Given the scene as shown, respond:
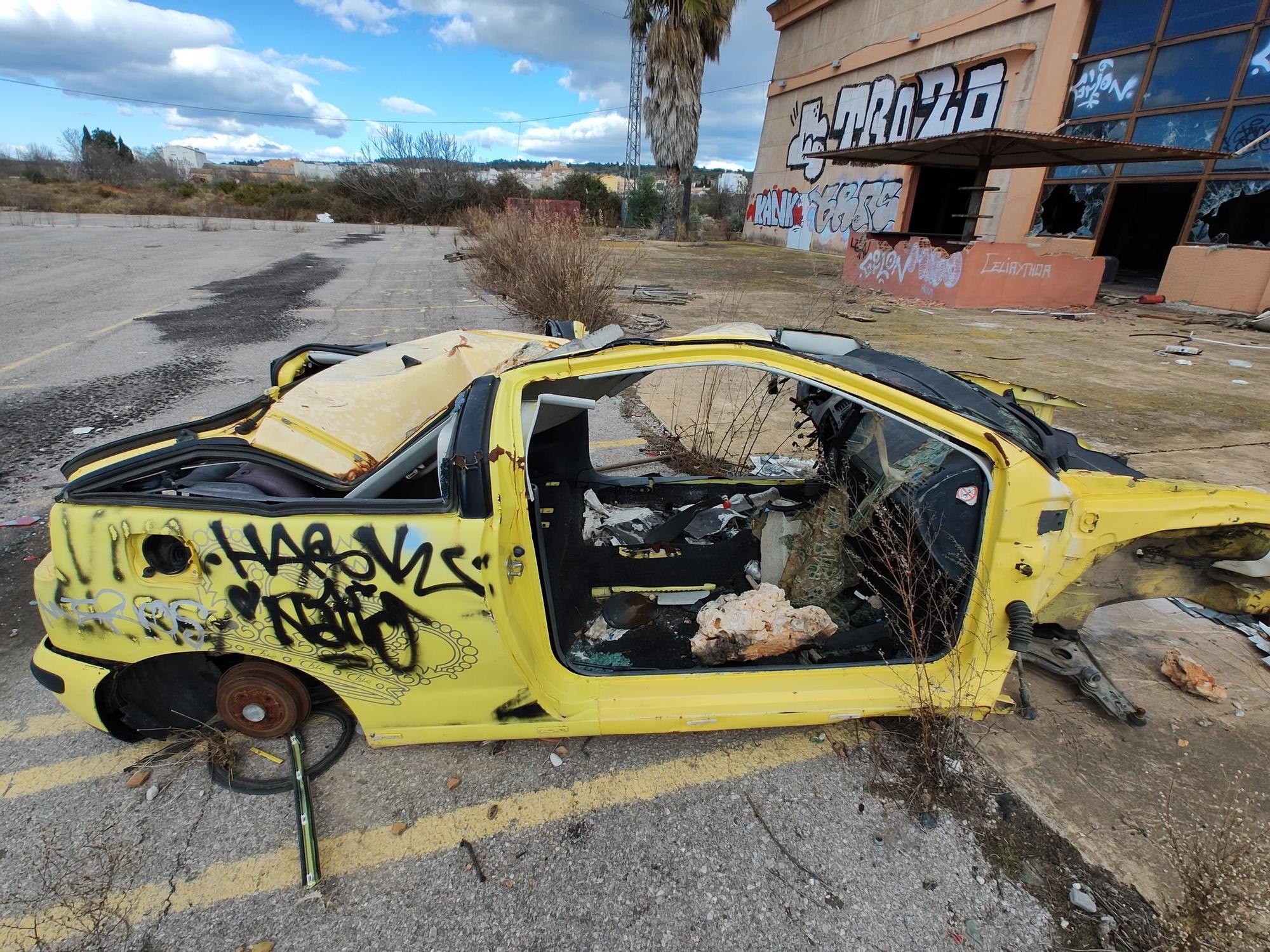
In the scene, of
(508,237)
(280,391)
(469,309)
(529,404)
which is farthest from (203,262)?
(529,404)

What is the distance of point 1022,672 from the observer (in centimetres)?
276

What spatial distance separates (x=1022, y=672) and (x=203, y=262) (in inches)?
779

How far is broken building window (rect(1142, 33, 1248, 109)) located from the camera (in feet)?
38.9

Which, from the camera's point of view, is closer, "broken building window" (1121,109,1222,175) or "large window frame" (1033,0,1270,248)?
"large window frame" (1033,0,1270,248)

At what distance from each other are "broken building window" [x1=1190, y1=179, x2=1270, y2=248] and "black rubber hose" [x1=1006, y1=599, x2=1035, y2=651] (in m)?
15.0

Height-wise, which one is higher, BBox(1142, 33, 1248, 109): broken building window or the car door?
BBox(1142, 33, 1248, 109): broken building window

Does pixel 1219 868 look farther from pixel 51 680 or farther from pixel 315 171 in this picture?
pixel 315 171

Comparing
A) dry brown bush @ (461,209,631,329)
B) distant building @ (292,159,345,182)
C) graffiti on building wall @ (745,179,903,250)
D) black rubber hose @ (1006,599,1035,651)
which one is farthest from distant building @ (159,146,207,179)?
black rubber hose @ (1006,599,1035,651)

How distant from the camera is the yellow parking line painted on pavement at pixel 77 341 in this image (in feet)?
22.7

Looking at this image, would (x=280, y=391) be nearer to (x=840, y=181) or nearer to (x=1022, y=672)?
(x=1022, y=672)

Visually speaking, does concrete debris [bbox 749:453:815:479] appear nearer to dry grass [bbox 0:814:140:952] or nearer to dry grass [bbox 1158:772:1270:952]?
dry grass [bbox 1158:772:1270:952]

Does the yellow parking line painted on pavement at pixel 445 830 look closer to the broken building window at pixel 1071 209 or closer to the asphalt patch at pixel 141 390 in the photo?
the asphalt patch at pixel 141 390

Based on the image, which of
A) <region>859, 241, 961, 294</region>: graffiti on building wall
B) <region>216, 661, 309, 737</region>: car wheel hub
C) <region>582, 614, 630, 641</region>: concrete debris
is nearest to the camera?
<region>216, 661, 309, 737</region>: car wheel hub

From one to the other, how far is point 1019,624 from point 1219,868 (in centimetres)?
82
